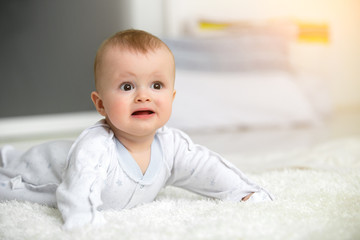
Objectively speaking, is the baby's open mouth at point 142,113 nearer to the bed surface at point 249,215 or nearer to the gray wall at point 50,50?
the bed surface at point 249,215

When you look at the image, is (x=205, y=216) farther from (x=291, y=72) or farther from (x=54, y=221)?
(x=291, y=72)

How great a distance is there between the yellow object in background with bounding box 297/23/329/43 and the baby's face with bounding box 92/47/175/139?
2562mm

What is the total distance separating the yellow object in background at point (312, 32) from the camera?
10.8 feet

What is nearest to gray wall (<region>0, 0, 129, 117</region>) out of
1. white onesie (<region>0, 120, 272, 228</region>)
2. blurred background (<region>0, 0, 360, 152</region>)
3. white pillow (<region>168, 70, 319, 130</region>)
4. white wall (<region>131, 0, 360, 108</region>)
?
blurred background (<region>0, 0, 360, 152</region>)

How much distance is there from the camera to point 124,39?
94 centimetres

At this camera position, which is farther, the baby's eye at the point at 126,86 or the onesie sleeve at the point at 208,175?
the onesie sleeve at the point at 208,175

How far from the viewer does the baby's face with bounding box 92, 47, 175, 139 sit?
911 mm

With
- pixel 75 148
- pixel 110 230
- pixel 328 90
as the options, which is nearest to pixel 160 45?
pixel 75 148

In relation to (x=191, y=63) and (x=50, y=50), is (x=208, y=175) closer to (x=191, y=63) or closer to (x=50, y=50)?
(x=191, y=63)

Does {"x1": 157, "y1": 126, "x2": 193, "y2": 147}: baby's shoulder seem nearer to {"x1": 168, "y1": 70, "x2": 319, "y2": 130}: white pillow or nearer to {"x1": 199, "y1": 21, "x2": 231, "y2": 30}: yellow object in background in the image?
{"x1": 168, "y1": 70, "x2": 319, "y2": 130}: white pillow

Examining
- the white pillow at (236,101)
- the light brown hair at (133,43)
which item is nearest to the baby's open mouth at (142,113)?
the light brown hair at (133,43)

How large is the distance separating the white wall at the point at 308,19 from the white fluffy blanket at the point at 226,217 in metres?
2.15

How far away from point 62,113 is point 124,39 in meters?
2.24

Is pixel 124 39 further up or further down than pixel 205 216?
further up
